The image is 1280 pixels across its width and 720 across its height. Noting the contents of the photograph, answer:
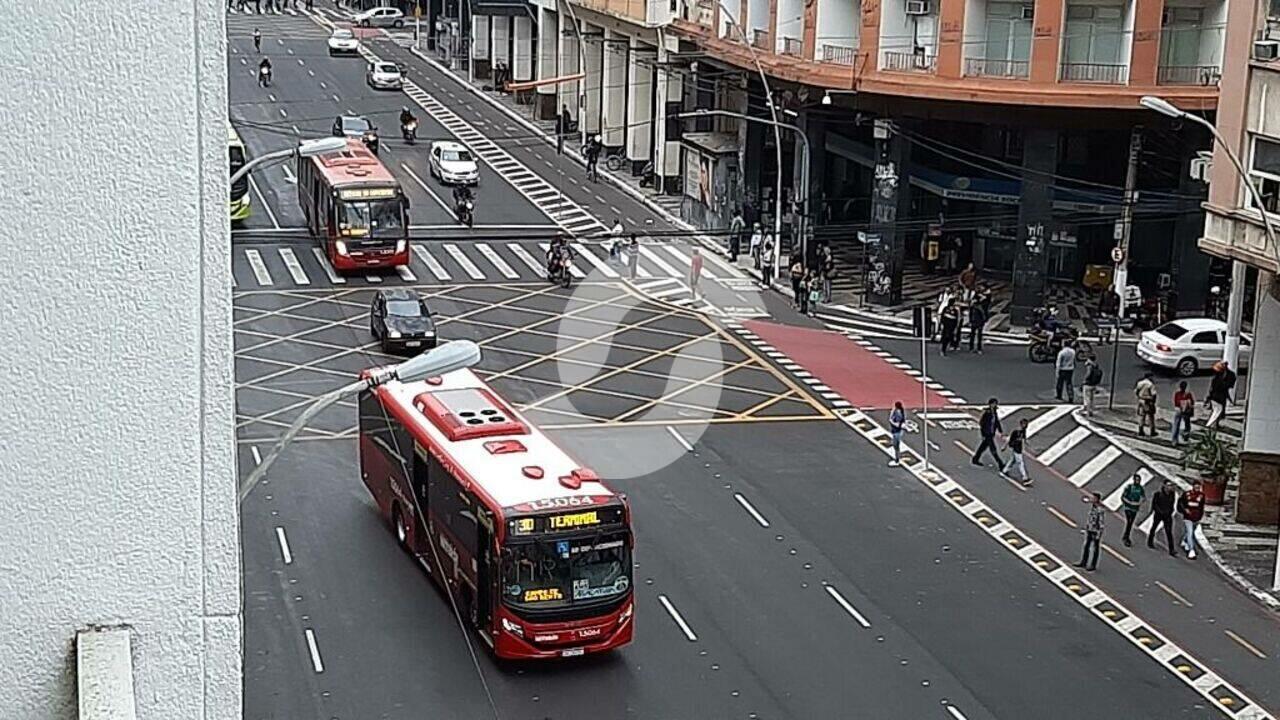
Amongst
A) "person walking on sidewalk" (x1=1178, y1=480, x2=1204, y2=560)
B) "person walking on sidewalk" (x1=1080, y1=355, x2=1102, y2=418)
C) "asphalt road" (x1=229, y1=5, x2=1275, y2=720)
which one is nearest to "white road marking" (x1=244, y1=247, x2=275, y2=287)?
"asphalt road" (x1=229, y1=5, x2=1275, y2=720)

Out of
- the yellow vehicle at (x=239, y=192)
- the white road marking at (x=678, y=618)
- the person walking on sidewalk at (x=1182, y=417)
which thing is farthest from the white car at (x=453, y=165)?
the white road marking at (x=678, y=618)

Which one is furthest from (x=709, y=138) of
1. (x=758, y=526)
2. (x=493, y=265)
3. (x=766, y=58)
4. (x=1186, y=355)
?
(x=758, y=526)

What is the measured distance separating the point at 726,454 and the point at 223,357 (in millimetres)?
30081

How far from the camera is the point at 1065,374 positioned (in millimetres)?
39219

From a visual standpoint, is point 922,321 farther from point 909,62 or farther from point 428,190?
point 428,190

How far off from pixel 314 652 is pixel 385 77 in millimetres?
62087

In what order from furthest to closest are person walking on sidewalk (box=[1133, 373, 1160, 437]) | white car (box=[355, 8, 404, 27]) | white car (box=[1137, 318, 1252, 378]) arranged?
white car (box=[355, 8, 404, 27]) → white car (box=[1137, 318, 1252, 378]) → person walking on sidewalk (box=[1133, 373, 1160, 437])

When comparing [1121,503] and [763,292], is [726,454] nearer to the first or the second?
[1121,503]

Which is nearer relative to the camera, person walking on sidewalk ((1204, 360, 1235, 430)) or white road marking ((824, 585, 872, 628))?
white road marking ((824, 585, 872, 628))

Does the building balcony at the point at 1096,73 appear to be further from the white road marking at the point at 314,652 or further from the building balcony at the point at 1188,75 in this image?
the white road marking at the point at 314,652

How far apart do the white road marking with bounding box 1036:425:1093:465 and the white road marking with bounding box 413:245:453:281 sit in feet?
65.5

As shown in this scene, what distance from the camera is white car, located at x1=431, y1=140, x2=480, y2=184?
6481 centimetres

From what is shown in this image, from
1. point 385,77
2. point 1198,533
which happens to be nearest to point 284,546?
point 1198,533

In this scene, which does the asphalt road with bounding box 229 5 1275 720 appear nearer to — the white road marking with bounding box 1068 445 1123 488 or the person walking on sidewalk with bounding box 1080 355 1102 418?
the white road marking with bounding box 1068 445 1123 488
